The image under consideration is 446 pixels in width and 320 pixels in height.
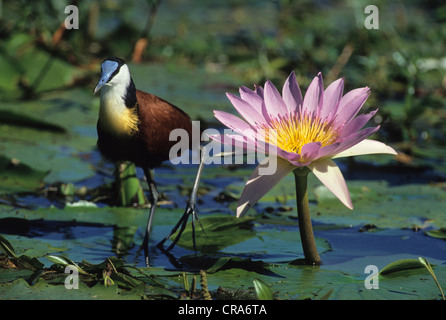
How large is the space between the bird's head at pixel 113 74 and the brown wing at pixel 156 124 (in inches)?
6.4

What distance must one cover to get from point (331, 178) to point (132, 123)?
0.73 metres

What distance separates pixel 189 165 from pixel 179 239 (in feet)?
4.01

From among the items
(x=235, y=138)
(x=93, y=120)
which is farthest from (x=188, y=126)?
(x=93, y=120)

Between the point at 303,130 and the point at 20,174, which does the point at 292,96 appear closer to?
the point at 303,130

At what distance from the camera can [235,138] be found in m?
1.85

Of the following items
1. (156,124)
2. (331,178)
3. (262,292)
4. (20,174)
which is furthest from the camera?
(20,174)

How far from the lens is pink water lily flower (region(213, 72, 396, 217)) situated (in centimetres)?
182

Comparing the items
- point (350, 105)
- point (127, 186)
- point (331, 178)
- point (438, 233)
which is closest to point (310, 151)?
point (331, 178)

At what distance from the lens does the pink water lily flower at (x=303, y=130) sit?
1820 millimetres

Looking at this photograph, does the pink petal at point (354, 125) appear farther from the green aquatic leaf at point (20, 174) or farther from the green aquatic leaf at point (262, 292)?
the green aquatic leaf at point (20, 174)

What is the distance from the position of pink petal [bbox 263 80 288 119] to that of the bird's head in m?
0.47

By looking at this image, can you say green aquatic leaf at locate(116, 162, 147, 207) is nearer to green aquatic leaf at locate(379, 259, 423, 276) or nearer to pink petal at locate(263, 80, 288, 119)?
pink petal at locate(263, 80, 288, 119)

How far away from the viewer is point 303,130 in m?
1.98
